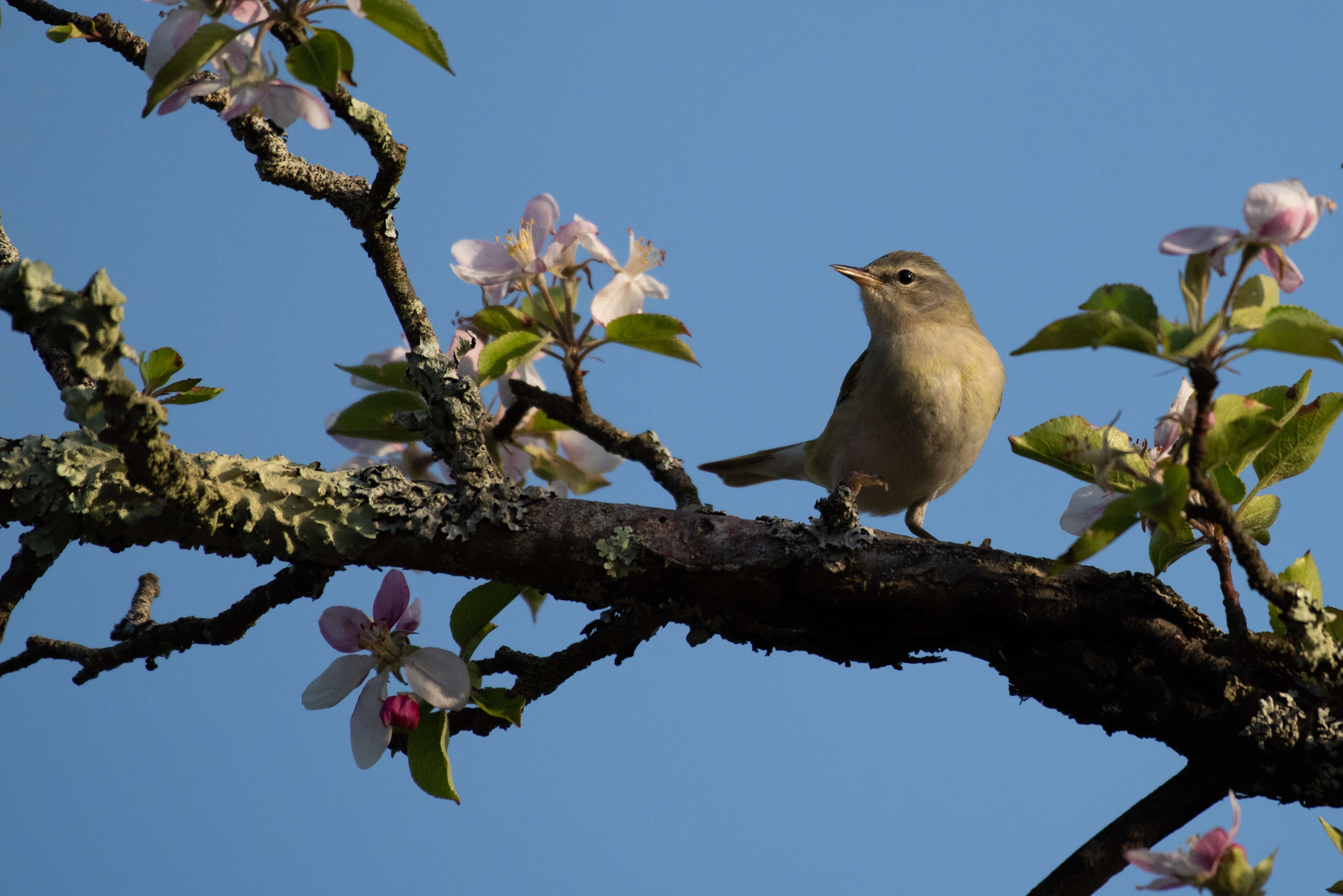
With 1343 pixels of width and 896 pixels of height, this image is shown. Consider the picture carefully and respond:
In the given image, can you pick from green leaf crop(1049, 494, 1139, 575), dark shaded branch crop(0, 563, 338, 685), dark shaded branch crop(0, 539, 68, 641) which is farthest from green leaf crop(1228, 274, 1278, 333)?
dark shaded branch crop(0, 539, 68, 641)

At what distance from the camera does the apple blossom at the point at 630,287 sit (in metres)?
2.51

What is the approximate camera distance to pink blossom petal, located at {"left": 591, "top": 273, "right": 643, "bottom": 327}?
8.20 feet

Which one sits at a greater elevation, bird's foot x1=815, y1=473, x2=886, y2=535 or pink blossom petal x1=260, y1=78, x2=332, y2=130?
pink blossom petal x1=260, y1=78, x2=332, y2=130

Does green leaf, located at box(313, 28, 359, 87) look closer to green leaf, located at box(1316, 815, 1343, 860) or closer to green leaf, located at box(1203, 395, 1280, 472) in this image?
green leaf, located at box(1203, 395, 1280, 472)

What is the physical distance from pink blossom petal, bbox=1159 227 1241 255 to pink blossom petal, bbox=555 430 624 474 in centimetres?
188

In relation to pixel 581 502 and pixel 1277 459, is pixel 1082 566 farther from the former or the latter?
pixel 581 502

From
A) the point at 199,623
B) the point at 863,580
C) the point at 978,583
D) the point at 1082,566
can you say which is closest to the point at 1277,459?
the point at 1082,566

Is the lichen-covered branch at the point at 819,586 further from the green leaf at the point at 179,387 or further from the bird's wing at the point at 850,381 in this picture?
→ the bird's wing at the point at 850,381

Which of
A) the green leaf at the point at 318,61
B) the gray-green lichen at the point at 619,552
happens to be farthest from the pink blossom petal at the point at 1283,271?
the green leaf at the point at 318,61

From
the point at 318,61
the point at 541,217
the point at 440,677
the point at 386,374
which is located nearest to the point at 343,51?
the point at 318,61

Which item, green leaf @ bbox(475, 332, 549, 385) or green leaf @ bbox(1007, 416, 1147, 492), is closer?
green leaf @ bbox(1007, 416, 1147, 492)

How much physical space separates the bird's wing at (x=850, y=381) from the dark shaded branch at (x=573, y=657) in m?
2.17

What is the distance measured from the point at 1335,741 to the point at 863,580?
1.10 m

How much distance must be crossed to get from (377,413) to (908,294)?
308 centimetres
